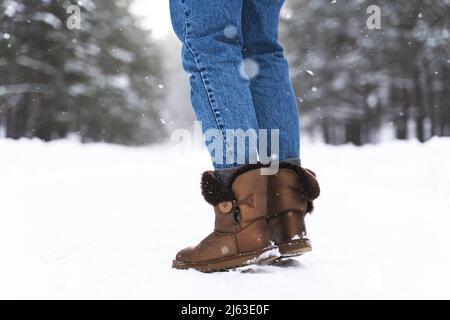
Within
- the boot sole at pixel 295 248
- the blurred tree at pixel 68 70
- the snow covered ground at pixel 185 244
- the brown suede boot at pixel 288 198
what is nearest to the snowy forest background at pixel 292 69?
the blurred tree at pixel 68 70

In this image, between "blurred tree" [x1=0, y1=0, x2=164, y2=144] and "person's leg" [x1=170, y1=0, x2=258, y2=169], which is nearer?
"person's leg" [x1=170, y1=0, x2=258, y2=169]

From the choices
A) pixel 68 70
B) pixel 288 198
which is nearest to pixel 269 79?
pixel 288 198

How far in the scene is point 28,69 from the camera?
12.0m

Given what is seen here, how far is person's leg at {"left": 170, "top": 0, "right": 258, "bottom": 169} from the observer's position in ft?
4.21

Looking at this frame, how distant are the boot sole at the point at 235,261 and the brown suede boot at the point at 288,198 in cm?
9

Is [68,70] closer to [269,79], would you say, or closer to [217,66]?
[269,79]

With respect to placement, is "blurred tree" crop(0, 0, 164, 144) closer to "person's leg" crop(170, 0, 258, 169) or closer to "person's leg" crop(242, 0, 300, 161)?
"person's leg" crop(242, 0, 300, 161)

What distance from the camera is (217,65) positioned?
1.29 m

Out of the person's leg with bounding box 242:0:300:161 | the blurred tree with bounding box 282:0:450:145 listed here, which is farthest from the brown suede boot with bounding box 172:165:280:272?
the blurred tree with bounding box 282:0:450:145

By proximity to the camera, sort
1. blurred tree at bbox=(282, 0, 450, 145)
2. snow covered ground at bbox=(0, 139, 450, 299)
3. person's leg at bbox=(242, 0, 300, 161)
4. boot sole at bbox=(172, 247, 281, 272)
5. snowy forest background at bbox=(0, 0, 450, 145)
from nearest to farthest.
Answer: snow covered ground at bbox=(0, 139, 450, 299) < boot sole at bbox=(172, 247, 281, 272) < person's leg at bbox=(242, 0, 300, 161) < snowy forest background at bbox=(0, 0, 450, 145) < blurred tree at bbox=(282, 0, 450, 145)

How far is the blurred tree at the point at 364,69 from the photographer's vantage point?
38.7 ft

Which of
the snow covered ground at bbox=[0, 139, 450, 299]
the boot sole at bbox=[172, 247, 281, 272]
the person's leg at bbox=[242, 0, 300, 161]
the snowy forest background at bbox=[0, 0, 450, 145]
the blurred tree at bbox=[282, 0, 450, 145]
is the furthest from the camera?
the blurred tree at bbox=[282, 0, 450, 145]

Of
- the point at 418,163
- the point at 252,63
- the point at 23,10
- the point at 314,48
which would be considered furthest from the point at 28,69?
the point at 252,63

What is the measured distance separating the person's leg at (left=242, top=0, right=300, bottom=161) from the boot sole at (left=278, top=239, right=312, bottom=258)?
290 millimetres
